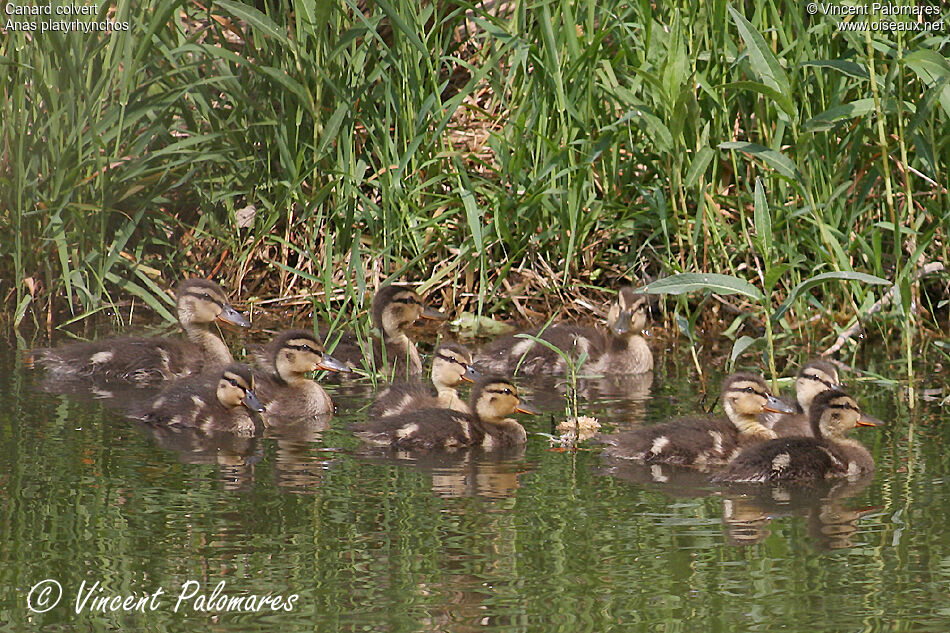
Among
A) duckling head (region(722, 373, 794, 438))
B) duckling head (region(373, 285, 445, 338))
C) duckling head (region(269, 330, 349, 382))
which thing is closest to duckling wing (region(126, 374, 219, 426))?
duckling head (region(269, 330, 349, 382))

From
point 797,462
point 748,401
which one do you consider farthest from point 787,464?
point 748,401

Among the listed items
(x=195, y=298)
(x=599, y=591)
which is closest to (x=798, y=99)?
(x=195, y=298)

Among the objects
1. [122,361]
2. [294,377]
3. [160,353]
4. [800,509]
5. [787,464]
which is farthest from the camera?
[160,353]

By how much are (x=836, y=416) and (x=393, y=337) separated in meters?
2.43

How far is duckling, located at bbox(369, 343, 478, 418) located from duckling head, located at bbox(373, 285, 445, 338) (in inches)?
24.5

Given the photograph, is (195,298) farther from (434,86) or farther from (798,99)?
(798,99)

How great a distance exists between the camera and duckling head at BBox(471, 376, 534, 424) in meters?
5.89

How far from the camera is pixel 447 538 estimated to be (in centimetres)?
436

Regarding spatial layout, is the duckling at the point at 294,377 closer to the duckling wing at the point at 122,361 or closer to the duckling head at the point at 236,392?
the duckling head at the point at 236,392

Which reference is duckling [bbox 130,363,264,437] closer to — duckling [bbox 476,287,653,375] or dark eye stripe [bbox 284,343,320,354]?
dark eye stripe [bbox 284,343,320,354]

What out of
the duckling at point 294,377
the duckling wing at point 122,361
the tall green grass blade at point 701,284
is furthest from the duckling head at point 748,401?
the duckling wing at point 122,361

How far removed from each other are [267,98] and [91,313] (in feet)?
4.76

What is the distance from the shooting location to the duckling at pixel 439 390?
6.11 m

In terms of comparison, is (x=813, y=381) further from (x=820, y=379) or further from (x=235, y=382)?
(x=235, y=382)
